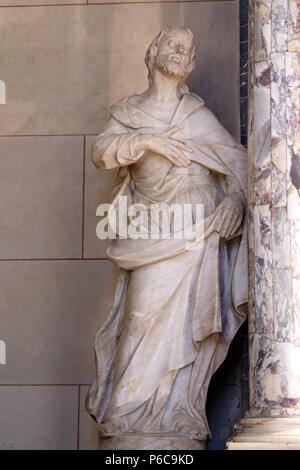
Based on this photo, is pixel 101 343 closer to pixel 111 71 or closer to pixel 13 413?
pixel 13 413

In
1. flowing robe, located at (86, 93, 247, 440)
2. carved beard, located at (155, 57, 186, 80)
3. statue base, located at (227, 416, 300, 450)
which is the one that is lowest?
statue base, located at (227, 416, 300, 450)

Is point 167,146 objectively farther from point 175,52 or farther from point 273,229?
point 273,229

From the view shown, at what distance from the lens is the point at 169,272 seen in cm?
727

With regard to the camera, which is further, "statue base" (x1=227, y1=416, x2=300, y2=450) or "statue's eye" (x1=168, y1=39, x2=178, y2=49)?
"statue's eye" (x1=168, y1=39, x2=178, y2=49)

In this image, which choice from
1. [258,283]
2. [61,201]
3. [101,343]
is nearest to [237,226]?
[258,283]

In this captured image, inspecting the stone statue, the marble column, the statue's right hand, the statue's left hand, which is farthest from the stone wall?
the marble column

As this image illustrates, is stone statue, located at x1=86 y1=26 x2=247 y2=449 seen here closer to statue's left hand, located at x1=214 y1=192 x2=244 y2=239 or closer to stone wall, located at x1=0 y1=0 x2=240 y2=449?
statue's left hand, located at x1=214 y1=192 x2=244 y2=239

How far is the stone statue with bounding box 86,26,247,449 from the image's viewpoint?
23.2ft

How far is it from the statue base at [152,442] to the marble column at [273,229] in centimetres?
45

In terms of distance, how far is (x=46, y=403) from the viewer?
8242 millimetres

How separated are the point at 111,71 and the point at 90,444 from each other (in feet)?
9.48

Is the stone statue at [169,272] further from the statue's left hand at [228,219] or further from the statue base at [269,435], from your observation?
the statue base at [269,435]

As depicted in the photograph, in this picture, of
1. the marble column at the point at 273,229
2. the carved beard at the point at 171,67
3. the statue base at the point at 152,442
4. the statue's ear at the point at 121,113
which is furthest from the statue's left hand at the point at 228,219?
the statue base at the point at 152,442

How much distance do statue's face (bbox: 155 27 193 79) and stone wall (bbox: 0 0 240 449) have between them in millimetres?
817
